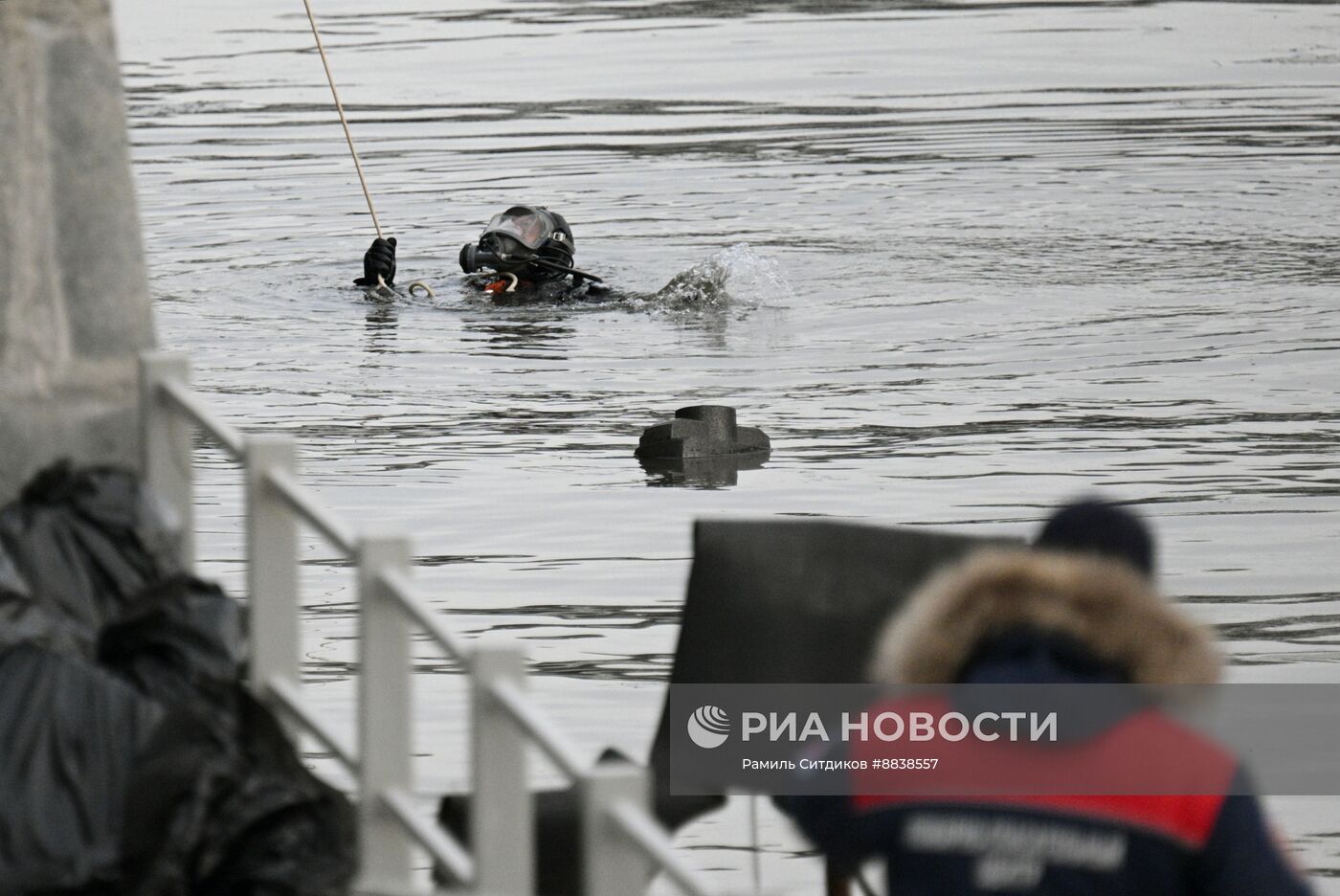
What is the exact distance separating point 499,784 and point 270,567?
1.29 meters

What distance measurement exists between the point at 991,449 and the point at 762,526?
7.47 m

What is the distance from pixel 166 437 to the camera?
575 cm

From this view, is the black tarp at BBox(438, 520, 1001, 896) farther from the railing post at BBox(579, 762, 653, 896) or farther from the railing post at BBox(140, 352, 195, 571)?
the railing post at BBox(579, 762, 653, 896)

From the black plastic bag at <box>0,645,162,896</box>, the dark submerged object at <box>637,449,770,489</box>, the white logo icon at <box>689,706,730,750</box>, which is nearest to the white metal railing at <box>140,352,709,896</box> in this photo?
the black plastic bag at <box>0,645,162,896</box>

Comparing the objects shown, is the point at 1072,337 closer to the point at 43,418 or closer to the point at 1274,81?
the point at 43,418

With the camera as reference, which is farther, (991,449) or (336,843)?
(991,449)

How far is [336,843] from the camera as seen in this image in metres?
4.57

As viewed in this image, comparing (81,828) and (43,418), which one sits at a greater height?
(43,418)

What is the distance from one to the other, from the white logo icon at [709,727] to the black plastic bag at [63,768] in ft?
4.96

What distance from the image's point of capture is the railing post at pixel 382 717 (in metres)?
4.39

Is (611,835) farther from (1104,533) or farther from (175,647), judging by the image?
(175,647)

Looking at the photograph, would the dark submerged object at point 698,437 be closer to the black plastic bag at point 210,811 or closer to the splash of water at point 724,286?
the splash of water at point 724,286

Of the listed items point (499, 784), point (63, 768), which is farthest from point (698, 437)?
point (499, 784)

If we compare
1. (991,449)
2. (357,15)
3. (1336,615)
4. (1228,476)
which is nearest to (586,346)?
(991,449)
